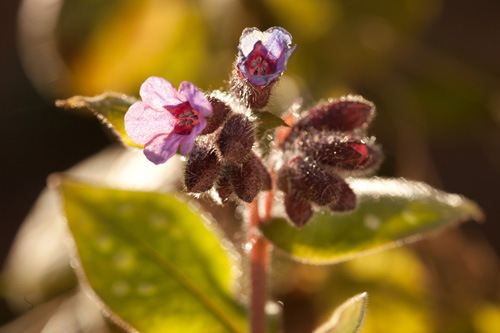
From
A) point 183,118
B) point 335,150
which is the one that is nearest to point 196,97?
point 183,118

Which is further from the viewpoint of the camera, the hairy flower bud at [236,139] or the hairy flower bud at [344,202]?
the hairy flower bud at [344,202]

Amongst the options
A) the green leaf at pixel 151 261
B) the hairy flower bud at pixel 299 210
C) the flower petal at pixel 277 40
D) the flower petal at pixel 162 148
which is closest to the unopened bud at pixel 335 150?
the hairy flower bud at pixel 299 210

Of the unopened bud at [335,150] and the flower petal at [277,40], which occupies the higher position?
the flower petal at [277,40]

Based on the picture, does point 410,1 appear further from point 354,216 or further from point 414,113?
point 354,216

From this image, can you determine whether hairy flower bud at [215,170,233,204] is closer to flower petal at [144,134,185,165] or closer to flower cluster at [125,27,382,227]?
flower cluster at [125,27,382,227]

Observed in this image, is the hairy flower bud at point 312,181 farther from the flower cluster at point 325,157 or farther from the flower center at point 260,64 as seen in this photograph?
the flower center at point 260,64

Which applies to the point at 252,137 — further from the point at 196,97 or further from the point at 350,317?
the point at 350,317
